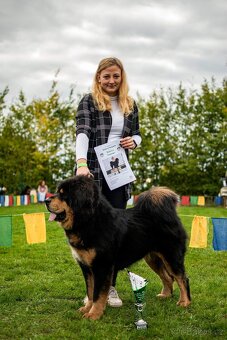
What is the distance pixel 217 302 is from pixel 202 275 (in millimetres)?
1771

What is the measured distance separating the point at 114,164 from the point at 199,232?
4.51m

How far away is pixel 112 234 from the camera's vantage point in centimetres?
483

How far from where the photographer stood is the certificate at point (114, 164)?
5172 millimetres

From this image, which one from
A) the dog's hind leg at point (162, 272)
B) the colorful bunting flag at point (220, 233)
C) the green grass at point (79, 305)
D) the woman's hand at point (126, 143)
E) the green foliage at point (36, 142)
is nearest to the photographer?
the green grass at point (79, 305)

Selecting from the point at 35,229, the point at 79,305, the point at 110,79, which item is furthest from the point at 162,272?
the point at 35,229

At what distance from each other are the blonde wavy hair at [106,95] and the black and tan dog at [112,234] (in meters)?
0.98

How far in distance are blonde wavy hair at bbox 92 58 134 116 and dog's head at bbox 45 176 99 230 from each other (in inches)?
41.0

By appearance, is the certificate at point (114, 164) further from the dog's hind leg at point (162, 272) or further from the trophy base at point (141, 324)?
the trophy base at point (141, 324)

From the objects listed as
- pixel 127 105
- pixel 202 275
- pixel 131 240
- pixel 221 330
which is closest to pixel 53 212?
pixel 131 240

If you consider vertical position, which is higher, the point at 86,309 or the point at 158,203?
the point at 158,203

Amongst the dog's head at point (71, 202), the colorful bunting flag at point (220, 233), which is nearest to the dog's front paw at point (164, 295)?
the dog's head at point (71, 202)

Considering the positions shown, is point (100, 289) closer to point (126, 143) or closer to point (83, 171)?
point (83, 171)

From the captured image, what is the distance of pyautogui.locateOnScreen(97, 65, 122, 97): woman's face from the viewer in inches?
202

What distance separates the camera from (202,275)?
7.28m
